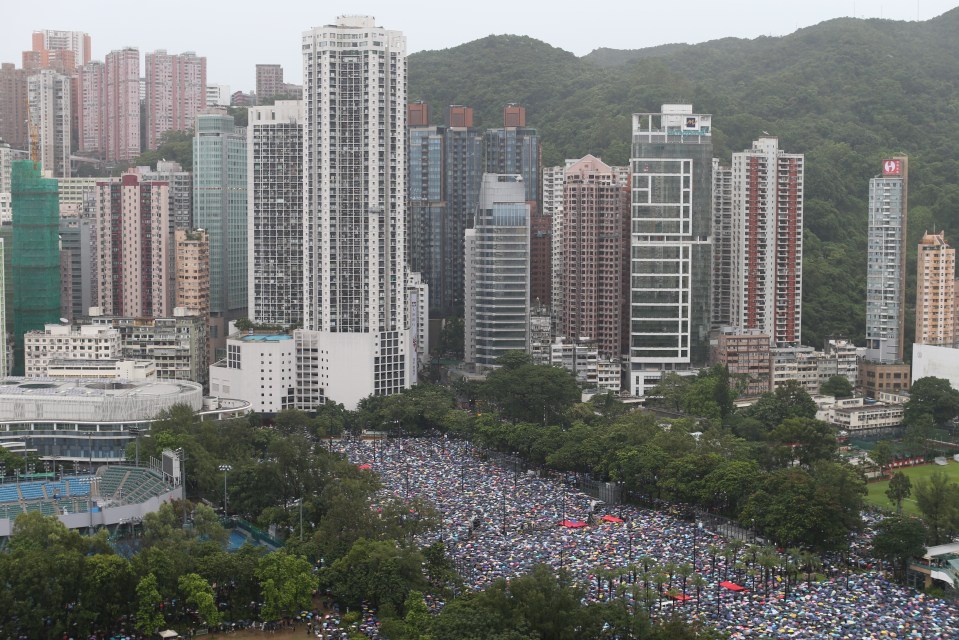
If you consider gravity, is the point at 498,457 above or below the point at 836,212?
below

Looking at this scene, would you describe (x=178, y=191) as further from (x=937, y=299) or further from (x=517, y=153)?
(x=937, y=299)

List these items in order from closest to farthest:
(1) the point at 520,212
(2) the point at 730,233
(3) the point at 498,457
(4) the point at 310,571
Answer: (4) the point at 310,571 → (3) the point at 498,457 → (1) the point at 520,212 → (2) the point at 730,233

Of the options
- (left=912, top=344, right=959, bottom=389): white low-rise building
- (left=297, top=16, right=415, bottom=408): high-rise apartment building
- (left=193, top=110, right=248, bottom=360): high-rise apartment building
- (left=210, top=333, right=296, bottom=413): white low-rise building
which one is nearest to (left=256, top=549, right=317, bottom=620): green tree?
(left=210, top=333, right=296, bottom=413): white low-rise building

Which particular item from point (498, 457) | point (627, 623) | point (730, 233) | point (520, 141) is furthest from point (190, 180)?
point (627, 623)

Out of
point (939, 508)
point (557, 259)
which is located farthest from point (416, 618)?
point (557, 259)

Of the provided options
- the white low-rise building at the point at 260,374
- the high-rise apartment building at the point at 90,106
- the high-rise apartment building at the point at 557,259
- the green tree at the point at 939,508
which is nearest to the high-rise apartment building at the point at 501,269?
the high-rise apartment building at the point at 557,259

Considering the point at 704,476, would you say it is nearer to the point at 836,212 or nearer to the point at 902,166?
the point at 902,166

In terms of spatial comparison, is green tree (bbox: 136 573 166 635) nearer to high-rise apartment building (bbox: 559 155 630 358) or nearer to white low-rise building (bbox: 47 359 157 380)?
white low-rise building (bbox: 47 359 157 380)
